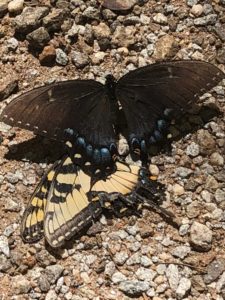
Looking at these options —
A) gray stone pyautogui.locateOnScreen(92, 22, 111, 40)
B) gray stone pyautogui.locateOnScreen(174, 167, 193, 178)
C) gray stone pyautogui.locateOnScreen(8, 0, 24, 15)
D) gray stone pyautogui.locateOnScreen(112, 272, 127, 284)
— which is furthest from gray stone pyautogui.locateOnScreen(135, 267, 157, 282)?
gray stone pyautogui.locateOnScreen(8, 0, 24, 15)

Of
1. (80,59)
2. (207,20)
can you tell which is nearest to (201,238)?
(80,59)

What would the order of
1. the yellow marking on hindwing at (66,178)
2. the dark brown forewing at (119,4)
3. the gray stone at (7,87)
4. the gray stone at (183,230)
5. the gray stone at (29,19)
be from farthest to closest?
the dark brown forewing at (119,4) < the gray stone at (29,19) < the gray stone at (7,87) < the yellow marking on hindwing at (66,178) < the gray stone at (183,230)

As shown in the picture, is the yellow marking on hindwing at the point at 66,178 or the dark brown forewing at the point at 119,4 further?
the dark brown forewing at the point at 119,4

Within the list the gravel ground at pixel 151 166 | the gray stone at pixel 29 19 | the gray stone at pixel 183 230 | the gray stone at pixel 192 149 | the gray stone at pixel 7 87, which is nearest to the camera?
the gravel ground at pixel 151 166

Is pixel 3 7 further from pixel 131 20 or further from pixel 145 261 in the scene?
pixel 145 261

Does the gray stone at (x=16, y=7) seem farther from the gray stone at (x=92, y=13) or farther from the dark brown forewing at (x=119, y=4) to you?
the dark brown forewing at (x=119, y=4)

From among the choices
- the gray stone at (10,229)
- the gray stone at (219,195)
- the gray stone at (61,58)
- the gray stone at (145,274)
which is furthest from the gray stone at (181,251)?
the gray stone at (61,58)

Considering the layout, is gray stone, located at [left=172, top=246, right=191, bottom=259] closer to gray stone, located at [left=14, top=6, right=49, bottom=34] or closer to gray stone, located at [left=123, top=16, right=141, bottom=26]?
gray stone, located at [left=123, top=16, right=141, bottom=26]

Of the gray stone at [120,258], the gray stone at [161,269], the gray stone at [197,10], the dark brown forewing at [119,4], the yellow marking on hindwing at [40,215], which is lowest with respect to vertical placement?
the gray stone at [161,269]
